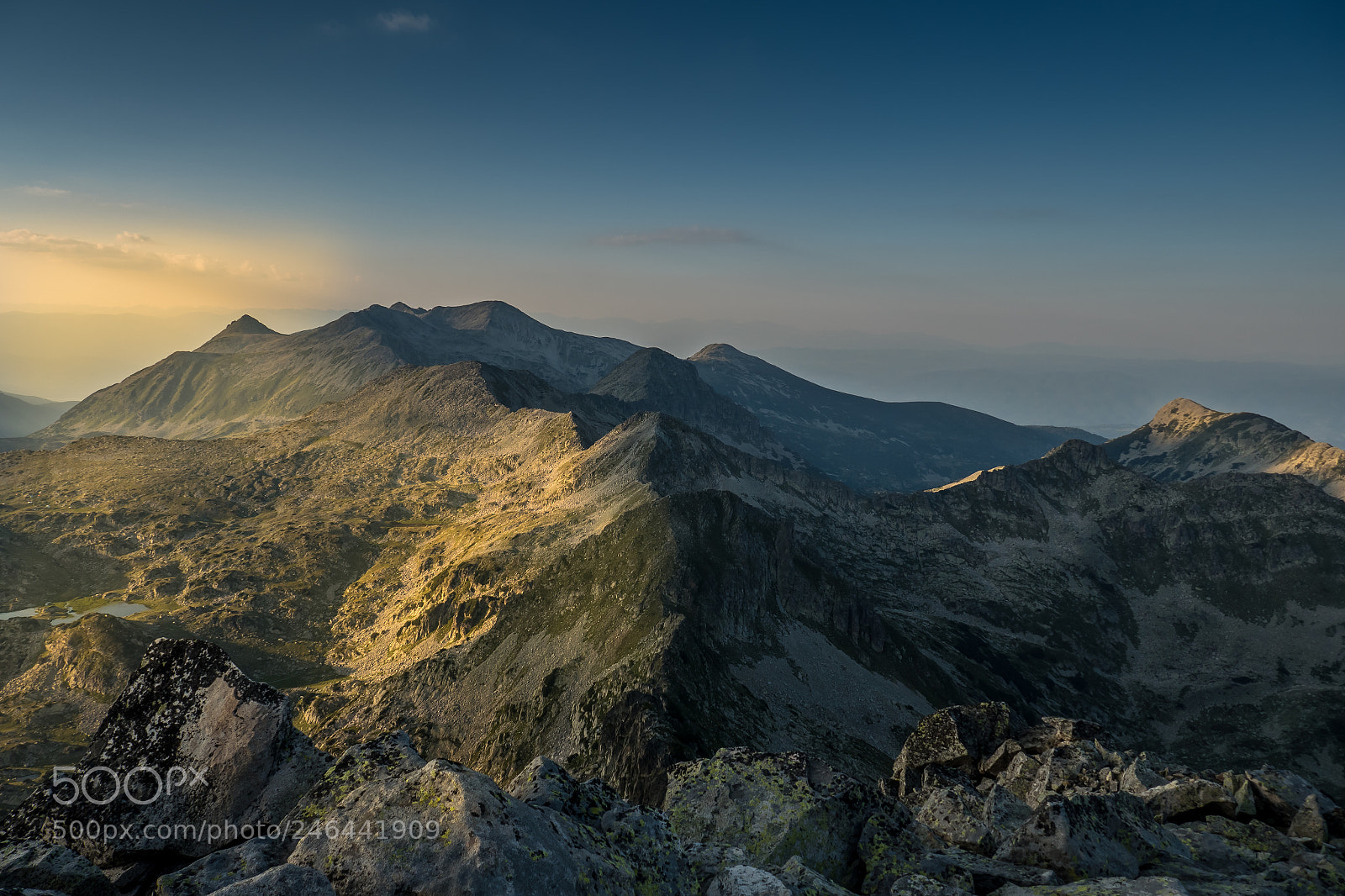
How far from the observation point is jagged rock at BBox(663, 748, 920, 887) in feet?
73.3

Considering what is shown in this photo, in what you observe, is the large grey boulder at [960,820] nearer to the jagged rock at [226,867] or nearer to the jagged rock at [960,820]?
the jagged rock at [960,820]

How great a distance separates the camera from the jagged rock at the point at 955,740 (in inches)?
1719

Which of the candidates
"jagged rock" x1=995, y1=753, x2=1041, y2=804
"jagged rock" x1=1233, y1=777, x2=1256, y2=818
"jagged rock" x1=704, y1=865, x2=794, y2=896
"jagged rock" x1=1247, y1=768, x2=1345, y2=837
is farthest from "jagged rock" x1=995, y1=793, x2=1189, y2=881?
"jagged rock" x1=995, y1=753, x2=1041, y2=804

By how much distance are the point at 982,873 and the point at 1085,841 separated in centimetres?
395

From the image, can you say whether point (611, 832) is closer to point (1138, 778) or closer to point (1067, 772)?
point (1138, 778)

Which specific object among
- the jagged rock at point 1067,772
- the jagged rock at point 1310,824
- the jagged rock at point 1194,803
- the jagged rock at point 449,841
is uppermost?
the jagged rock at point 449,841

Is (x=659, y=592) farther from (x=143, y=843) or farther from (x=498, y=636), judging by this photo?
(x=143, y=843)

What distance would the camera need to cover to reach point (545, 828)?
15.3 meters

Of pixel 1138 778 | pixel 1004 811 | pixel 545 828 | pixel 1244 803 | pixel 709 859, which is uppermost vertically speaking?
pixel 545 828

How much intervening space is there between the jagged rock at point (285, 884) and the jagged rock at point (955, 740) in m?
40.2

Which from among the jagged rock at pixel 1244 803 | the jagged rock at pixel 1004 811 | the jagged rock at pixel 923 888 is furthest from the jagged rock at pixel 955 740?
the jagged rock at pixel 923 888

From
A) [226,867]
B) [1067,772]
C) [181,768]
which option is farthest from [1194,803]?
[181,768]

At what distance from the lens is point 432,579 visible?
168625mm

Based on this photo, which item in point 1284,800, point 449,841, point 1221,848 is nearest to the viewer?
point 449,841
